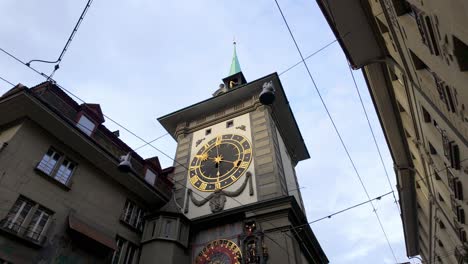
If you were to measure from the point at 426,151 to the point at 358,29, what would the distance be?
6.89 metres

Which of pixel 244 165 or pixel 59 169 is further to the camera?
pixel 244 165

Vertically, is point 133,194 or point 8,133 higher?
point 133,194

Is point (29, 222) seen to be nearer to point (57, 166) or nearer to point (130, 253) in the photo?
point (57, 166)

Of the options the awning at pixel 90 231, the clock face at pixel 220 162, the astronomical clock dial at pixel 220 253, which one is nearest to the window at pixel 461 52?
the astronomical clock dial at pixel 220 253

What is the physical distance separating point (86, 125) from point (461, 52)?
560 inches

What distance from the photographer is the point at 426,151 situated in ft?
50.5

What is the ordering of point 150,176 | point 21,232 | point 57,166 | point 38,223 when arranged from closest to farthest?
point 21,232 < point 38,223 < point 57,166 < point 150,176

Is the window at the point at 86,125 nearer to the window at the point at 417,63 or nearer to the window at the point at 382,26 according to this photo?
the window at the point at 417,63

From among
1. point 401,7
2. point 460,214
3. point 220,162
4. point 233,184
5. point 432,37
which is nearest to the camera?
point 432,37

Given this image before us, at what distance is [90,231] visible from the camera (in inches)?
501

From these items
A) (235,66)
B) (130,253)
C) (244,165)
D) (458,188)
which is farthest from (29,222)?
(235,66)

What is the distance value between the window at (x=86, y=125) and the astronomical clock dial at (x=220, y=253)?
25.2ft

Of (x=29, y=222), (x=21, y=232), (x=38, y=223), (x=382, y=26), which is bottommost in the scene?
(x=21, y=232)

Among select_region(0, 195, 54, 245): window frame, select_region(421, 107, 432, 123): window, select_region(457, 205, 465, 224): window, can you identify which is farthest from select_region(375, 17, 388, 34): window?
select_region(0, 195, 54, 245): window frame
